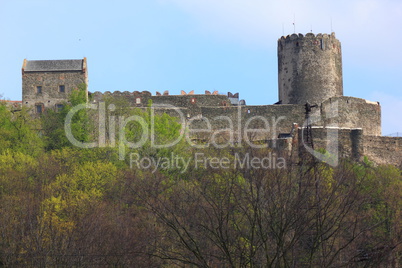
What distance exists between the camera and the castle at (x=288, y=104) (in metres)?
57.8

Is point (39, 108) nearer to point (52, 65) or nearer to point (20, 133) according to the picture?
point (52, 65)

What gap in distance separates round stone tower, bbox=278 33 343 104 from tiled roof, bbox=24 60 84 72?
13801mm

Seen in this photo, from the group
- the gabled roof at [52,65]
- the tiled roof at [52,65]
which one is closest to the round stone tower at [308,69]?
the gabled roof at [52,65]

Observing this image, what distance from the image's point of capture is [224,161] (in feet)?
163

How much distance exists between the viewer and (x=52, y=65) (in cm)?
6350

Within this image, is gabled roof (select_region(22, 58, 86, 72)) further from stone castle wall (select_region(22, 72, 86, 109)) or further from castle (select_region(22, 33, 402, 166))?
stone castle wall (select_region(22, 72, 86, 109))

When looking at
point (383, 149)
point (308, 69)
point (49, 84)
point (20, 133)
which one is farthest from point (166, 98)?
point (383, 149)

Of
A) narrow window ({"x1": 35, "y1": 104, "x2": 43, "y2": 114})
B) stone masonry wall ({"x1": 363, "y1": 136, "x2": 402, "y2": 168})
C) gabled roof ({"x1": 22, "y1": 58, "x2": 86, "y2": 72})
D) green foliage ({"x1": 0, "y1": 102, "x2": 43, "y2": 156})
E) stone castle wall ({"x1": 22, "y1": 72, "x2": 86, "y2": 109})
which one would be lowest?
stone masonry wall ({"x1": 363, "y1": 136, "x2": 402, "y2": 168})

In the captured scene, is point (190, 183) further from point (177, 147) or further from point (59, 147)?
point (59, 147)

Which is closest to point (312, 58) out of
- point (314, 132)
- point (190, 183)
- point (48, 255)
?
point (314, 132)

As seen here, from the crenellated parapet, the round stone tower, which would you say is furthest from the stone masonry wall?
the crenellated parapet

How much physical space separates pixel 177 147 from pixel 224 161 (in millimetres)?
5747

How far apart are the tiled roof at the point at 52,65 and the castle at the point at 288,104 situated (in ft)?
0.22

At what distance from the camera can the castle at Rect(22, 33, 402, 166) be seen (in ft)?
189
